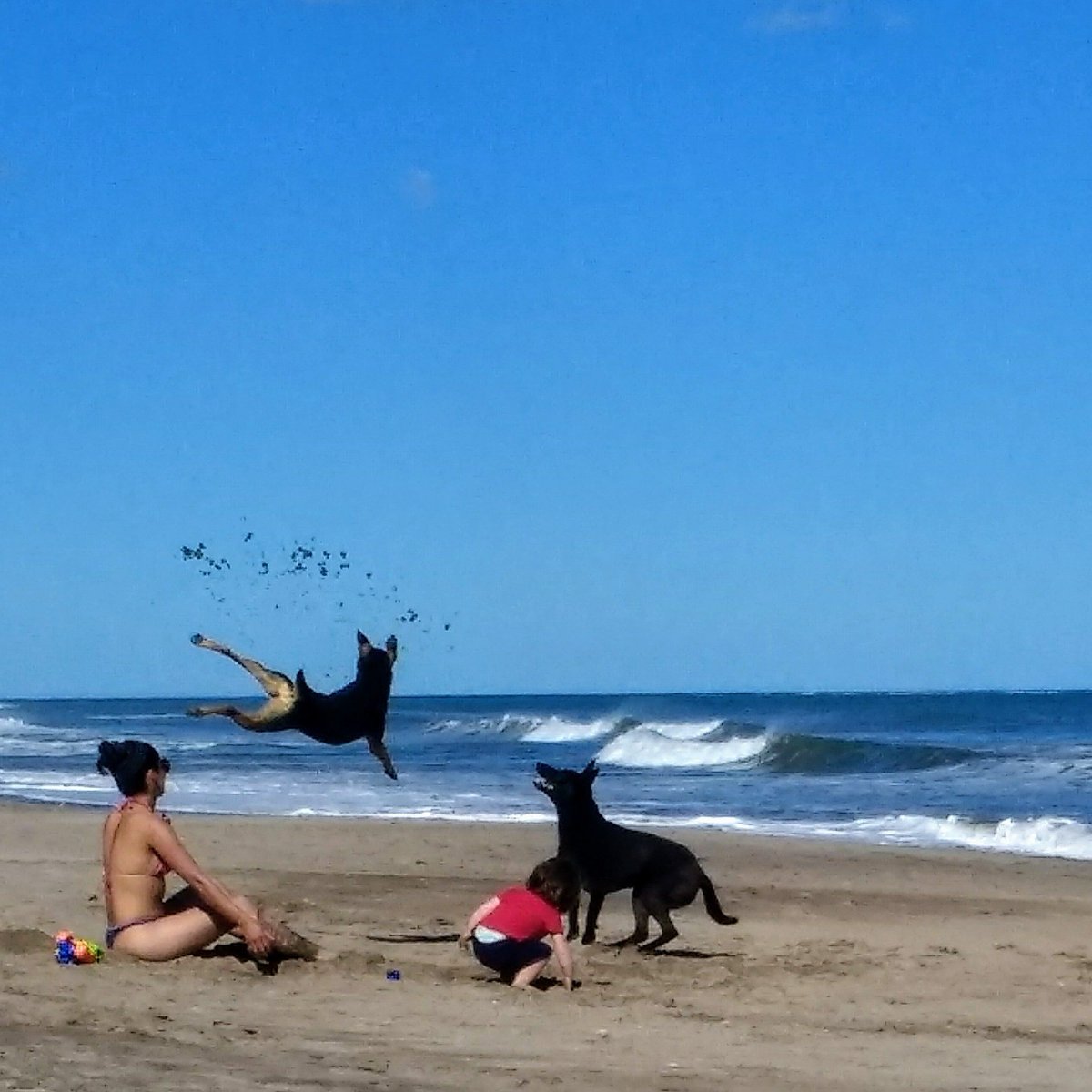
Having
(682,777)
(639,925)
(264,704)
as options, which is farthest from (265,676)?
(682,777)

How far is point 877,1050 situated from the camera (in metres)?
8.38

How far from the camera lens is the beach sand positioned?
734 cm

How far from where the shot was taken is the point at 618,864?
38.1 ft

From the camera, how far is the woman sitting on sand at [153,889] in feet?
30.6

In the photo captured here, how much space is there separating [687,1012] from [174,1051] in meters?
2.86

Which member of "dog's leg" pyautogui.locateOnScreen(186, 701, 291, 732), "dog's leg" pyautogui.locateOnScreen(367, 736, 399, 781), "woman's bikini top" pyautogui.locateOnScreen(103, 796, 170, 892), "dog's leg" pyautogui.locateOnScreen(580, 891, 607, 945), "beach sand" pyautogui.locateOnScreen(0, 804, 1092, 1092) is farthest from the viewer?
"dog's leg" pyautogui.locateOnScreen(580, 891, 607, 945)

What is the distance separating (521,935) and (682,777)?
28.9 m

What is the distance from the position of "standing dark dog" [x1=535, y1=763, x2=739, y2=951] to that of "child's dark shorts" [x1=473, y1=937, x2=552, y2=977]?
1.67 meters

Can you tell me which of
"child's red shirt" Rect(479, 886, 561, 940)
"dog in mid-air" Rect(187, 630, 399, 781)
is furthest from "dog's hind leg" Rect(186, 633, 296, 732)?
"child's red shirt" Rect(479, 886, 561, 940)

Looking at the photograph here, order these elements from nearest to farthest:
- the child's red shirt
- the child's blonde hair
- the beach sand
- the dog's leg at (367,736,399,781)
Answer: the beach sand < the dog's leg at (367,736,399,781) < the child's red shirt < the child's blonde hair

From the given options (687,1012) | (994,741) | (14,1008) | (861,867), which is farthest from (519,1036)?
(994,741)

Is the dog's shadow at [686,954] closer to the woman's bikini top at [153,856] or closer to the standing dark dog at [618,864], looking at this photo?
the standing dark dog at [618,864]

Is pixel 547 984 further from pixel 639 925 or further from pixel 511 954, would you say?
pixel 639 925

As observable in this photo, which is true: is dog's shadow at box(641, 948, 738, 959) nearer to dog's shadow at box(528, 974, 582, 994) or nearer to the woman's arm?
dog's shadow at box(528, 974, 582, 994)
